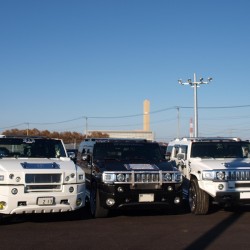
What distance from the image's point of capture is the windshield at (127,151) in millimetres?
11422

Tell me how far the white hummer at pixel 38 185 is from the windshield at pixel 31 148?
3.6 inches

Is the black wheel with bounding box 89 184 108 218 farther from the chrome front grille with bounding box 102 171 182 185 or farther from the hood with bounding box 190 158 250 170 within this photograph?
the hood with bounding box 190 158 250 170

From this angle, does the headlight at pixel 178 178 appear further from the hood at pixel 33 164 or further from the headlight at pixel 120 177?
the hood at pixel 33 164

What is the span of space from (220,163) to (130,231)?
3318mm

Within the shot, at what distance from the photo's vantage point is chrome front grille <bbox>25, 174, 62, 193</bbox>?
9094 mm

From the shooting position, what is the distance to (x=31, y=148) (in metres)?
10.8

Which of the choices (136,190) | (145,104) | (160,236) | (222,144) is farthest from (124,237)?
(145,104)

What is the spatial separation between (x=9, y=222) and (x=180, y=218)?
378 cm

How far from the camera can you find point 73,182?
9.53 m

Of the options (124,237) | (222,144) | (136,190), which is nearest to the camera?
(124,237)

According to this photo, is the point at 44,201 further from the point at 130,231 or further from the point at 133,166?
the point at 133,166

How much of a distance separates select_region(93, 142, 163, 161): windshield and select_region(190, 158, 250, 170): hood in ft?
3.17

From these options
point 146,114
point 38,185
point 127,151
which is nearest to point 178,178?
point 127,151

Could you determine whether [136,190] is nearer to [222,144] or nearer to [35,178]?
[35,178]
